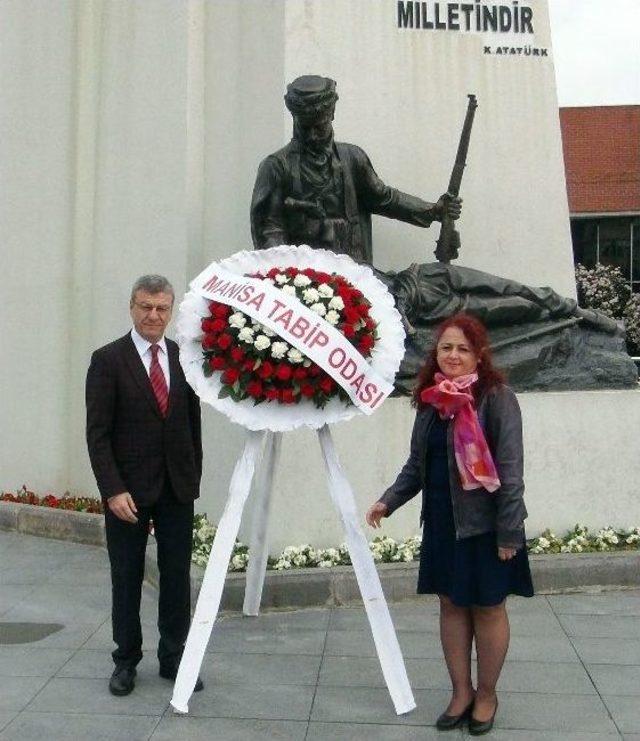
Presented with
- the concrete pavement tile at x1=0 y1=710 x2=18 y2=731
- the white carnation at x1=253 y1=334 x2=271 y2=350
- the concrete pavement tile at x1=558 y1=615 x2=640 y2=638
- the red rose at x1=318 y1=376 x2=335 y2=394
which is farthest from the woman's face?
the concrete pavement tile at x1=0 y1=710 x2=18 y2=731

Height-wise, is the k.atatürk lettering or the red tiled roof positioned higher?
the red tiled roof

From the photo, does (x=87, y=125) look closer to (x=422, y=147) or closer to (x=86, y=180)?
(x=86, y=180)

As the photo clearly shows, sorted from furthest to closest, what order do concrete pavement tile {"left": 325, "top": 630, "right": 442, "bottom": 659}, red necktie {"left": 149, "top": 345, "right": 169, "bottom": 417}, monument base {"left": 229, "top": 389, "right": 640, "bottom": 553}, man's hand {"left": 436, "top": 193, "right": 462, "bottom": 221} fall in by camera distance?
man's hand {"left": 436, "top": 193, "right": 462, "bottom": 221}, monument base {"left": 229, "top": 389, "right": 640, "bottom": 553}, concrete pavement tile {"left": 325, "top": 630, "right": 442, "bottom": 659}, red necktie {"left": 149, "top": 345, "right": 169, "bottom": 417}

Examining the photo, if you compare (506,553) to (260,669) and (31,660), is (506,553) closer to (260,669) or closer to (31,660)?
(260,669)

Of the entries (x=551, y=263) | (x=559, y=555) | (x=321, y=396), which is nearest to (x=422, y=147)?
(x=551, y=263)

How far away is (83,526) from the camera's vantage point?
26.9 ft

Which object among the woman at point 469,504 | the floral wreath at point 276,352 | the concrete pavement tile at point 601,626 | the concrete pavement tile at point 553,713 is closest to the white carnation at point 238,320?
the floral wreath at point 276,352

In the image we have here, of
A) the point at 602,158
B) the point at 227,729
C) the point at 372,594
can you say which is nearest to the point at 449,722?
the point at 372,594

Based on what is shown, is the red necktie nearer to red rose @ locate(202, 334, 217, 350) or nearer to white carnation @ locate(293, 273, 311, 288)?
red rose @ locate(202, 334, 217, 350)

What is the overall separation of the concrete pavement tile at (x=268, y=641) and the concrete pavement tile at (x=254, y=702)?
0.53m

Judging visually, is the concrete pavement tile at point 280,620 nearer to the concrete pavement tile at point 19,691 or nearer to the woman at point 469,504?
the concrete pavement tile at point 19,691

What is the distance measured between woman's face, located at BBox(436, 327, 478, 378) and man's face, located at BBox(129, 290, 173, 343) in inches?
48.5

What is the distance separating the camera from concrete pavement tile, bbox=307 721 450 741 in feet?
13.6

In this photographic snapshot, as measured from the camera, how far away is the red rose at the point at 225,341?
4387mm
